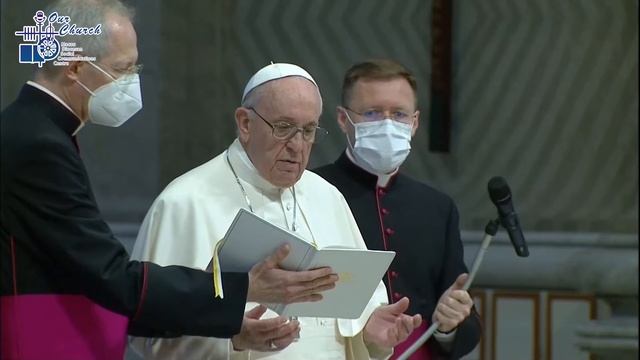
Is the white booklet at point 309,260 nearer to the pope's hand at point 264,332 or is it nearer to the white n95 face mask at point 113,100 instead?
the pope's hand at point 264,332

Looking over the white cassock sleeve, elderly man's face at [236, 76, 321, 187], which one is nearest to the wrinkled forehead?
elderly man's face at [236, 76, 321, 187]

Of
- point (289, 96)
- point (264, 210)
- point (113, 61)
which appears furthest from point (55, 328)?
point (289, 96)

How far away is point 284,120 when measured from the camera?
4102 millimetres

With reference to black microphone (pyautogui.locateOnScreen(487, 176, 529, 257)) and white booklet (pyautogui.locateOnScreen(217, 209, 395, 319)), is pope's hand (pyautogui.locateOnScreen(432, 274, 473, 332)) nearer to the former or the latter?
black microphone (pyautogui.locateOnScreen(487, 176, 529, 257))

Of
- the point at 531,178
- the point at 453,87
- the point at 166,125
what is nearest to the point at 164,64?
the point at 166,125

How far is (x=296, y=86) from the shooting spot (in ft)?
13.6

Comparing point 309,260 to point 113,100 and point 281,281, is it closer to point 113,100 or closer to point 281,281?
point 281,281

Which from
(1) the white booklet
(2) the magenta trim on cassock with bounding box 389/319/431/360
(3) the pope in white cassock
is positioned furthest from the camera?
(2) the magenta trim on cassock with bounding box 389/319/431/360

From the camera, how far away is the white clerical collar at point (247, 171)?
4.21 metres

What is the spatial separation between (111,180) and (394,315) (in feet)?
9.86

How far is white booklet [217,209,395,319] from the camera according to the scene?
361cm

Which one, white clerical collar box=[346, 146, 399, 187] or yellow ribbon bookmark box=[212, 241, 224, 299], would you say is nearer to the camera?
yellow ribbon bookmark box=[212, 241, 224, 299]

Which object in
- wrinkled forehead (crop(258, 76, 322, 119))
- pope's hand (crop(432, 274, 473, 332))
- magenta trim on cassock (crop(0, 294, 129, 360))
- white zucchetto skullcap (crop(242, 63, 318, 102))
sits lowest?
pope's hand (crop(432, 274, 473, 332))

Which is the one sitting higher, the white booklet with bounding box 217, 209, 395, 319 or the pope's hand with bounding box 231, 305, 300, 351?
the white booklet with bounding box 217, 209, 395, 319
